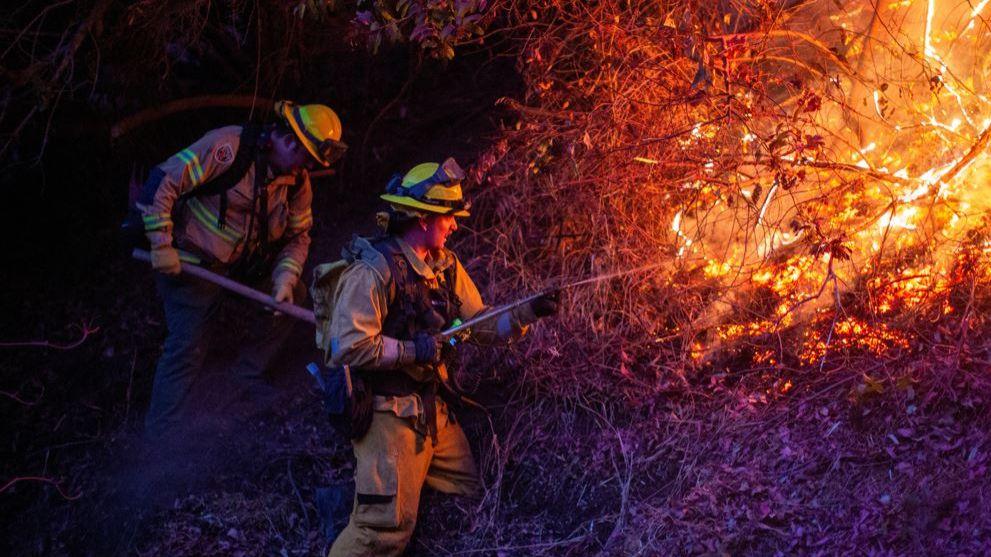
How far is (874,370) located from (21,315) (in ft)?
20.9

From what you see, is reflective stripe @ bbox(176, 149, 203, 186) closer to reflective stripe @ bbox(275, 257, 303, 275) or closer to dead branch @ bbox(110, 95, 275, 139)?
reflective stripe @ bbox(275, 257, 303, 275)

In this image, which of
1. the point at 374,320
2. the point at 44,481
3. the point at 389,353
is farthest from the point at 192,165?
the point at 44,481

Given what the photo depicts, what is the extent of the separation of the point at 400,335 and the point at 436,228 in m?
0.60

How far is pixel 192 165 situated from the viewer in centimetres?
560

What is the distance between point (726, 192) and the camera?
224 inches

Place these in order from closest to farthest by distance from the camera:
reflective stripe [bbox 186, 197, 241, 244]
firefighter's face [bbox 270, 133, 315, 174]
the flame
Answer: the flame, firefighter's face [bbox 270, 133, 315, 174], reflective stripe [bbox 186, 197, 241, 244]

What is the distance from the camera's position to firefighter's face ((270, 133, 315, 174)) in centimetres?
571

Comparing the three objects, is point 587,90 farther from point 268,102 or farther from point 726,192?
point 268,102

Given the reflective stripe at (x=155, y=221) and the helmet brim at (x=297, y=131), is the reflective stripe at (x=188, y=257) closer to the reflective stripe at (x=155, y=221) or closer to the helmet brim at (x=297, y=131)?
the reflective stripe at (x=155, y=221)

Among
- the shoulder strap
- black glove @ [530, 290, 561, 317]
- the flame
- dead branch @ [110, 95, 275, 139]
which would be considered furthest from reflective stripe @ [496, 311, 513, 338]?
dead branch @ [110, 95, 275, 139]

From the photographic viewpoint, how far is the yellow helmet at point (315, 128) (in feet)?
18.4

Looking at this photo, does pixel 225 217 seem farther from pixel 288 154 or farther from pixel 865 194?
pixel 865 194

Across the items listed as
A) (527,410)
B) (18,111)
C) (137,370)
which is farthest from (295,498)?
(18,111)

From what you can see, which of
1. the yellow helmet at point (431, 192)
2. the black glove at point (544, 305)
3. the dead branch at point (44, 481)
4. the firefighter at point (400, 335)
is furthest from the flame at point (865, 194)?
the dead branch at point (44, 481)
